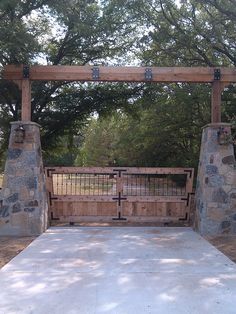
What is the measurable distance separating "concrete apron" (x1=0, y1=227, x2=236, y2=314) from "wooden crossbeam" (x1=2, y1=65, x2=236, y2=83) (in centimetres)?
325

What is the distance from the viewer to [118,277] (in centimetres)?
483

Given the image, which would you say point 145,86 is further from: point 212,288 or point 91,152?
point 91,152

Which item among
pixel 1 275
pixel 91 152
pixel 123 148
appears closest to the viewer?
pixel 1 275

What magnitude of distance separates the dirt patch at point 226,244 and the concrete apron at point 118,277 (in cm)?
19

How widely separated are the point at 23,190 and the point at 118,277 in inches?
149

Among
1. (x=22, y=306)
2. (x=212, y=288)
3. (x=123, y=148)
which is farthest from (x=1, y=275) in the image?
(x=123, y=148)

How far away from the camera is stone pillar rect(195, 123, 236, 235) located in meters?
7.96

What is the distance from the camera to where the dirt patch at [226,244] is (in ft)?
20.6

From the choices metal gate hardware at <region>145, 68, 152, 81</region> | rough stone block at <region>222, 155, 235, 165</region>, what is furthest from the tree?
rough stone block at <region>222, 155, 235, 165</region>

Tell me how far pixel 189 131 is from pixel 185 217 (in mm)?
6155

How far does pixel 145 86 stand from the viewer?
10805 mm

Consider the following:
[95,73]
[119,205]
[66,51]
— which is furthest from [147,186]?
[95,73]

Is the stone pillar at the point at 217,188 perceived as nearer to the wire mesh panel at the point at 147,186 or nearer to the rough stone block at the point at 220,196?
the rough stone block at the point at 220,196

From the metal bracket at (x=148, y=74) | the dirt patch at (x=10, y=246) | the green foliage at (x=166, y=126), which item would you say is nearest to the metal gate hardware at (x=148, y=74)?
the metal bracket at (x=148, y=74)
